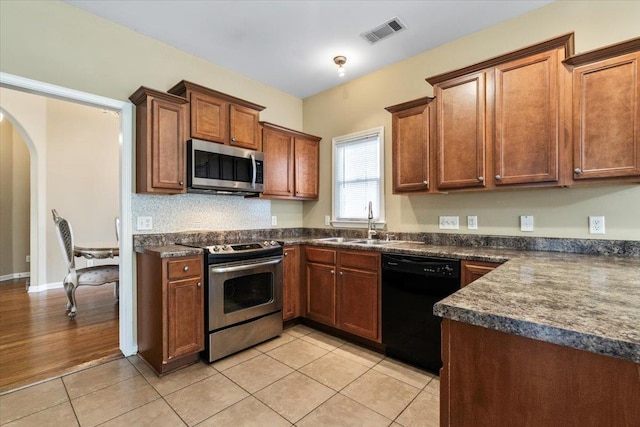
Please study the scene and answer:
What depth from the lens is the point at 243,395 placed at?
6.68ft

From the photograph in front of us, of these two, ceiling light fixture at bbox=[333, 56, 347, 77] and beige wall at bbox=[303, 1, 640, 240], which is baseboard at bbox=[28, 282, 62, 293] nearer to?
beige wall at bbox=[303, 1, 640, 240]

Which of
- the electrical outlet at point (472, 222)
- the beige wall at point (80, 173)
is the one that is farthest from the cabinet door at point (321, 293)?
the beige wall at point (80, 173)

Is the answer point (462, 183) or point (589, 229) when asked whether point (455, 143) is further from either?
point (589, 229)

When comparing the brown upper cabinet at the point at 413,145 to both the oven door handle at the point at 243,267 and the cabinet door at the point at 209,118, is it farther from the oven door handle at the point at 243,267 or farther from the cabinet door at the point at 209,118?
the cabinet door at the point at 209,118

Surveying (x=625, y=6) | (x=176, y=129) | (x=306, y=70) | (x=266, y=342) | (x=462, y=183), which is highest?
(x=306, y=70)

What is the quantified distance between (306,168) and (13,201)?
5.52 m

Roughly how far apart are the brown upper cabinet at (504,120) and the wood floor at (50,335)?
3380mm

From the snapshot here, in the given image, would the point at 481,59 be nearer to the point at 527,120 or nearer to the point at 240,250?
the point at 527,120

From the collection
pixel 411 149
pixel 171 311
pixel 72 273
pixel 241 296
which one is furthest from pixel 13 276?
pixel 411 149

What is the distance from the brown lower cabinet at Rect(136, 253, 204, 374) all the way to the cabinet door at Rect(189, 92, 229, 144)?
117cm

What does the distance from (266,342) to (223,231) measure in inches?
49.2

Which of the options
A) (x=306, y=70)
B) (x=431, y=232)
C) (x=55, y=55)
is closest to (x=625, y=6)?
(x=431, y=232)

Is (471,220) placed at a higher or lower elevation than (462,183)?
lower

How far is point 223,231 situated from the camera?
3.29 metres
